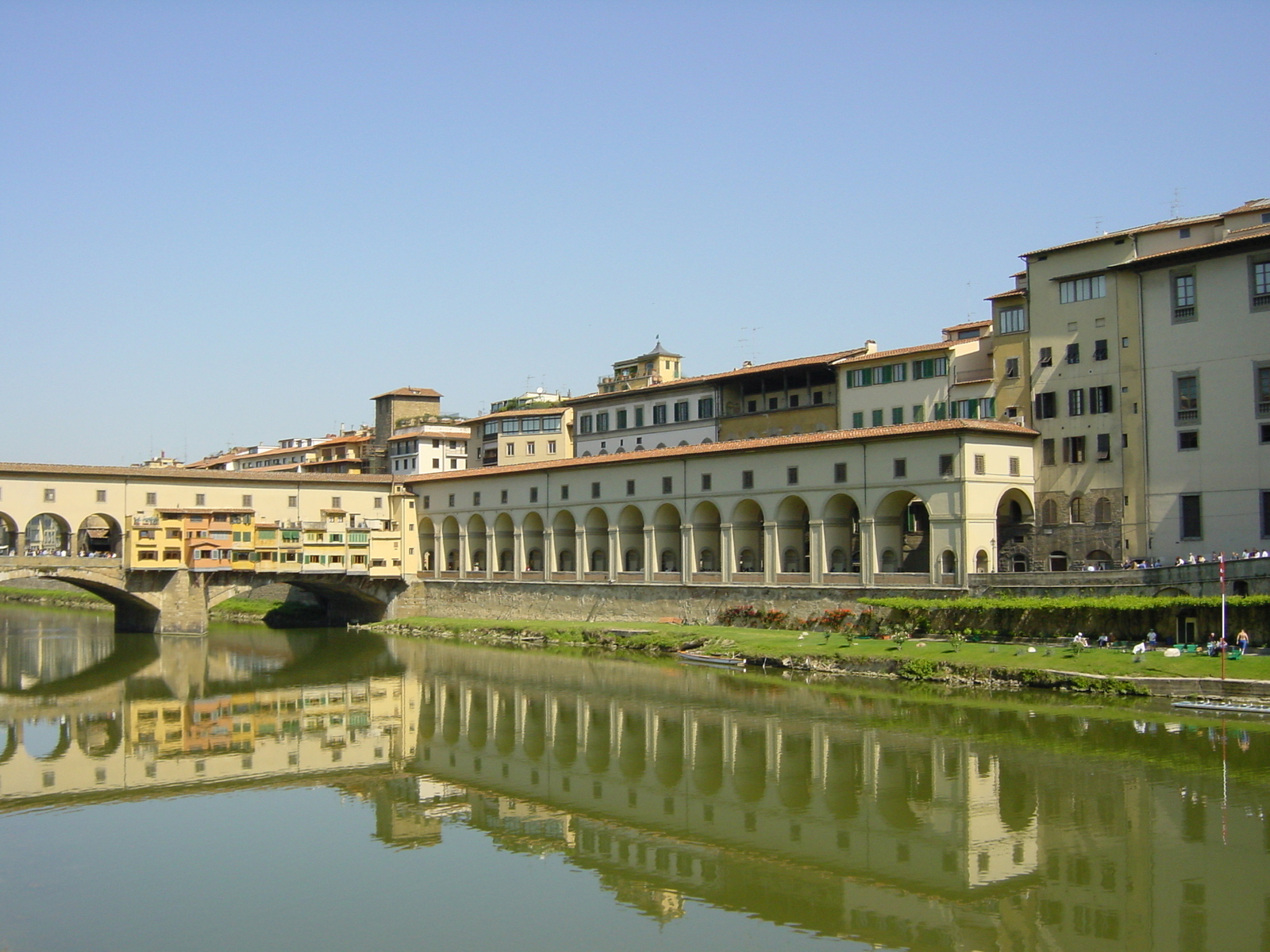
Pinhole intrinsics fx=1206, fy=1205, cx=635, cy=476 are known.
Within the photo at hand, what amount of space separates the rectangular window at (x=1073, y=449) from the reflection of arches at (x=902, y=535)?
21.4ft

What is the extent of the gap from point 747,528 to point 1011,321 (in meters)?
16.2

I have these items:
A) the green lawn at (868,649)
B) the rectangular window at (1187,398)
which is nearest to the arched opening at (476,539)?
the green lawn at (868,649)

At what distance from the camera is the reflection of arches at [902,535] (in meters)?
54.4

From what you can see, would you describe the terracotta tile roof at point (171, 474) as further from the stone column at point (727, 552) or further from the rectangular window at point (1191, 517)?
the rectangular window at point (1191, 517)

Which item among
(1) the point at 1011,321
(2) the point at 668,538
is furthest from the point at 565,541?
(1) the point at 1011,321

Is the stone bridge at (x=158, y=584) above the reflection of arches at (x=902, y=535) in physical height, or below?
below

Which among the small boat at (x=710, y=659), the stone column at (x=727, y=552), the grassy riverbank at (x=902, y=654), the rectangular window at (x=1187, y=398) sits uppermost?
the rectangular window at (x=1187, y=398)

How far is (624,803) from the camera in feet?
94.1

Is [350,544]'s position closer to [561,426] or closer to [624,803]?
[561,426]

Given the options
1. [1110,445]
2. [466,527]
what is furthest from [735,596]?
[466,527]

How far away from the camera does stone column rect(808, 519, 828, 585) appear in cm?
5553

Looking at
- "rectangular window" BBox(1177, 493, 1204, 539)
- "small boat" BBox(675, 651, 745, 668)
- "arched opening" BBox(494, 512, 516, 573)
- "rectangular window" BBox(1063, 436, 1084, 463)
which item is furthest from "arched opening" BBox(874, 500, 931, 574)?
"arched opening" BBox(494, 512, 516, 573)

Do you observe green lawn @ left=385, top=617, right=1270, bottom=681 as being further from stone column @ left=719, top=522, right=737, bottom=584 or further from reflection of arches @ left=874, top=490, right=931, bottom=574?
reflection of arches @ left=874, top=490, right=931, bottom=574

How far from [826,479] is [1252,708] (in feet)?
78.9
